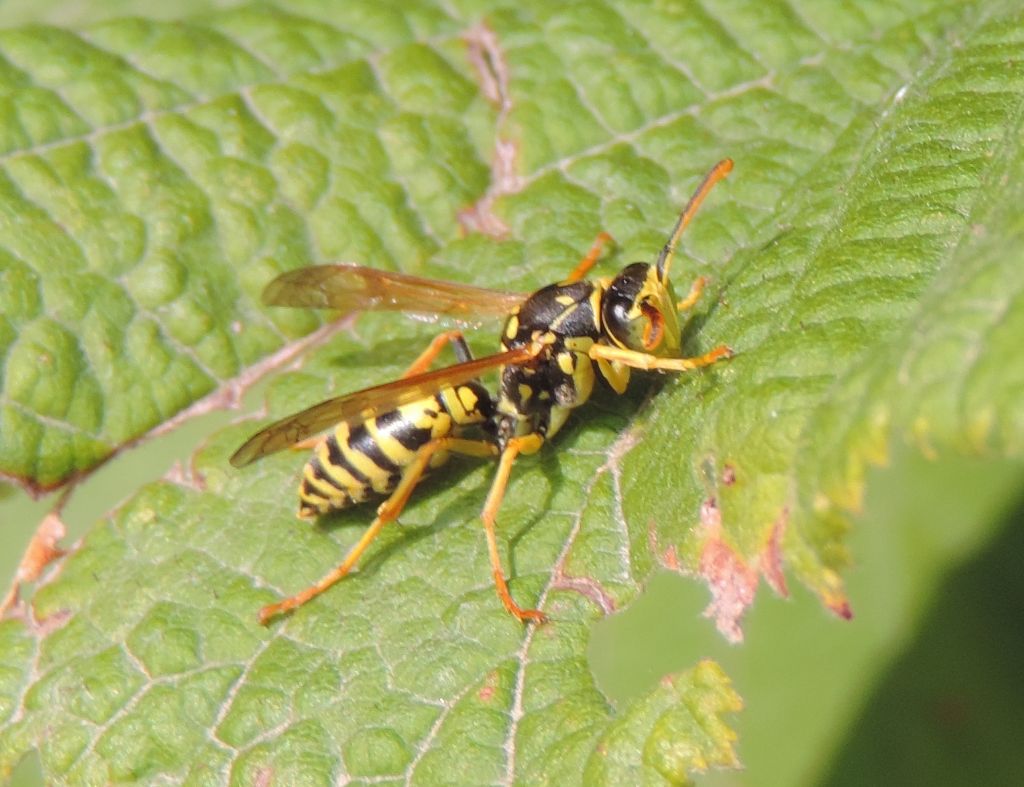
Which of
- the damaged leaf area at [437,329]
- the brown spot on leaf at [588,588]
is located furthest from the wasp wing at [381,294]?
the brown spot on leaf at [588,588]

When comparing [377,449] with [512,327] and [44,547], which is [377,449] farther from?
[44,547]

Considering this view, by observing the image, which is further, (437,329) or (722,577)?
(437,329)

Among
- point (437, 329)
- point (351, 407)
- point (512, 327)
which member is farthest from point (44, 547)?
point (512, 327)

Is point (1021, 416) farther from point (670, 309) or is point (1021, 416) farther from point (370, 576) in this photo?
point (370, 576)

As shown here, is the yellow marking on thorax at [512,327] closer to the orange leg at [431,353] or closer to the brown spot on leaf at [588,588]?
the orange leg at [431,353]

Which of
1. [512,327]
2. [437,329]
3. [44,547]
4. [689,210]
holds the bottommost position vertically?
[44,547]
